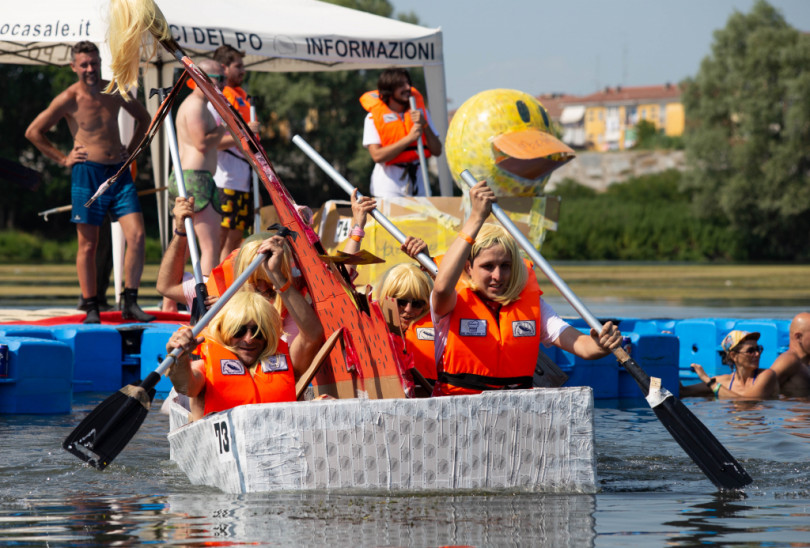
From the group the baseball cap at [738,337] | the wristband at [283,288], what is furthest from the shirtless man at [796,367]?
the wristband at [283,288]

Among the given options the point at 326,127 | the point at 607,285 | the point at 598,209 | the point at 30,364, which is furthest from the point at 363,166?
the point at 30,364

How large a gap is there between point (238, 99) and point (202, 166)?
1069 mm

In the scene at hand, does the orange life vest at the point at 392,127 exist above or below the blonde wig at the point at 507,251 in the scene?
above

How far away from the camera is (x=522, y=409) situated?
471 centimetres

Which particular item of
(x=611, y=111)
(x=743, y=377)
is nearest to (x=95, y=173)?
(x=743, y=377)

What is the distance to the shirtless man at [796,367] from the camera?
343 inches

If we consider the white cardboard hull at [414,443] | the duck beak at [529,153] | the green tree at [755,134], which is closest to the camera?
the white cardboard hull at [414,443]

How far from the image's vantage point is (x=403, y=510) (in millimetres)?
4477

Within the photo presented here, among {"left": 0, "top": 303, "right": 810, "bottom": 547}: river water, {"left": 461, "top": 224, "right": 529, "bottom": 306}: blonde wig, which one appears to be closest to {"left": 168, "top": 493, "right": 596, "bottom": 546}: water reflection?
{"left": 0, "top": 303, "right": 810, "bottom": 547}: river water

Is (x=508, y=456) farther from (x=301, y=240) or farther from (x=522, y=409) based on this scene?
(x=301, y=240)

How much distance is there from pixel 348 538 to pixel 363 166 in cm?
3814

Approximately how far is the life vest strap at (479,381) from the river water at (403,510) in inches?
22.3

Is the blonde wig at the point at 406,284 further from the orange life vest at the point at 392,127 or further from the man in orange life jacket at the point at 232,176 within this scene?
the orange life vest at the point at 392,127

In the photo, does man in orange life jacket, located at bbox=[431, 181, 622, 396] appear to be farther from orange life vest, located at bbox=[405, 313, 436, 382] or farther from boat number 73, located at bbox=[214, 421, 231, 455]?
boat number 73, located at bbox=[214, 421, 231, 455]
